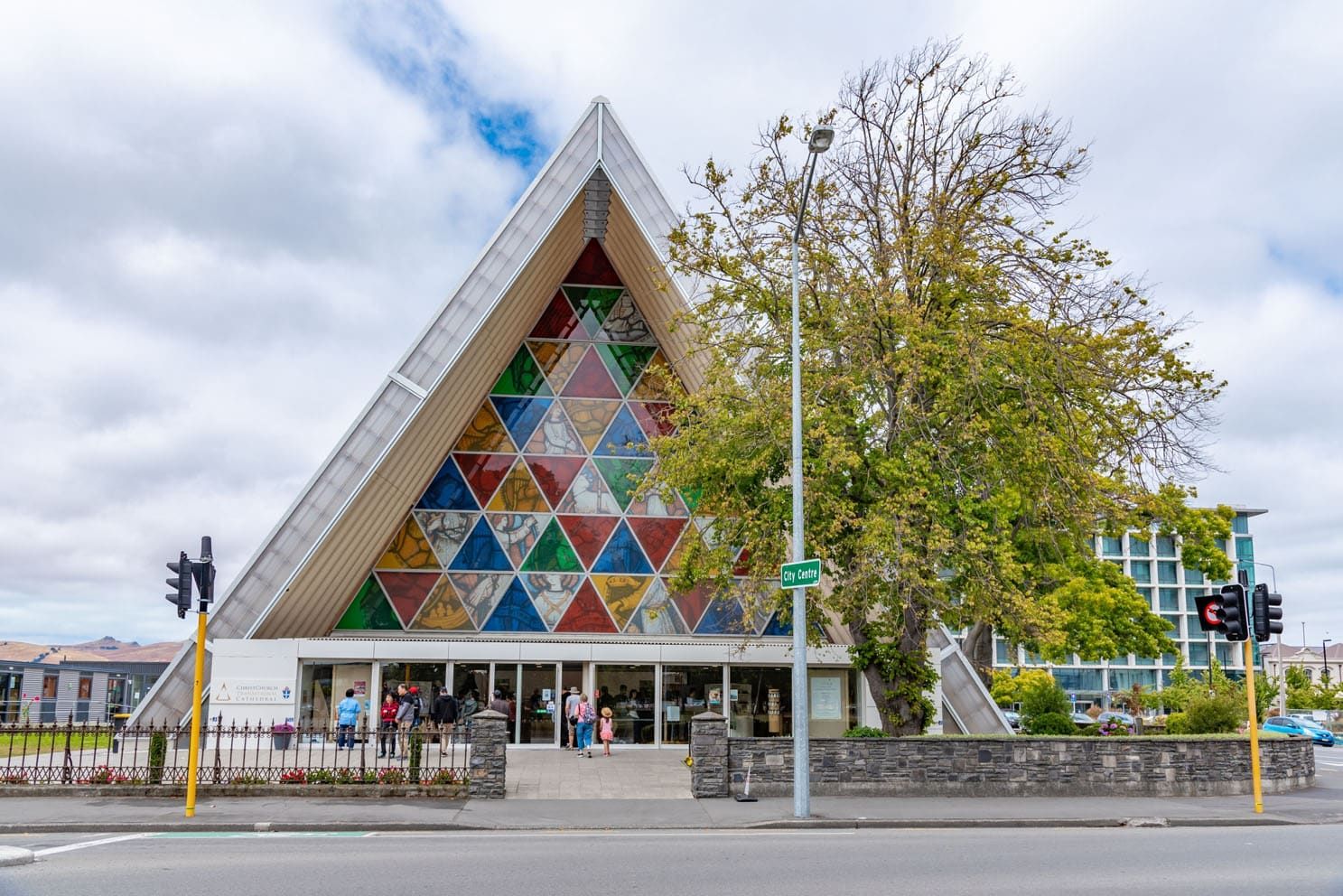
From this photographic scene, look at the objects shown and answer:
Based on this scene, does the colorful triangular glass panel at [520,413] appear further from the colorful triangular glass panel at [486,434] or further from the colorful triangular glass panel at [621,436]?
the colorful triangular glass panel at [621,436]

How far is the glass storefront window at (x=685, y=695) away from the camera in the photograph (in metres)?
25.9

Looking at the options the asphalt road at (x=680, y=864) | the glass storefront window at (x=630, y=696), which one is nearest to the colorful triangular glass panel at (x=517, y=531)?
the glass storefront window at (x=630, y=696)

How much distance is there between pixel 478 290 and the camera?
2314 cm

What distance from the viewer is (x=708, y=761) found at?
16.5m

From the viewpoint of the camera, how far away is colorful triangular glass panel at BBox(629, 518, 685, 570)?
27.8 m

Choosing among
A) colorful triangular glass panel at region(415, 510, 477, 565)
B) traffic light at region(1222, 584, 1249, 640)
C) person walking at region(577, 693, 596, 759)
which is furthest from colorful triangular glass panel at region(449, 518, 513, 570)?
traffic light at region(1222, 584, 1249, 640)

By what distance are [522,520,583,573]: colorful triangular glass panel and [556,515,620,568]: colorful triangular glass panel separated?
0.18 metres

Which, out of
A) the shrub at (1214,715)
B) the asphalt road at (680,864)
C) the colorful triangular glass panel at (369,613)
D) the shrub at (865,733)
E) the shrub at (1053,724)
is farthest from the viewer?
the colorful triangular glass panel at (369,613)

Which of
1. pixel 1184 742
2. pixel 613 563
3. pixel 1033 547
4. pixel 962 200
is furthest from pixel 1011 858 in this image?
pixel 613 563

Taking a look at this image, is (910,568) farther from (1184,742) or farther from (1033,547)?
(1033,547)

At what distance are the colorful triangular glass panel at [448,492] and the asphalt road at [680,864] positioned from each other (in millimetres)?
14870

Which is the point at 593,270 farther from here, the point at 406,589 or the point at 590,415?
the point at 406,589

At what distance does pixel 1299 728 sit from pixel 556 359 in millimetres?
30869

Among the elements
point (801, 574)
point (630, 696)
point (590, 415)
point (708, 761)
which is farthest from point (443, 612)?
point (801, 574)
